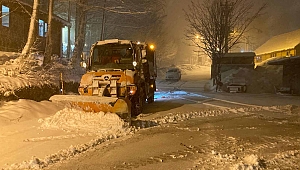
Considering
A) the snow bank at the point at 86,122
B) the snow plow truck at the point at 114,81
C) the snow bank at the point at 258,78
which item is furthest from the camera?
the snow bank at the point at 258,78

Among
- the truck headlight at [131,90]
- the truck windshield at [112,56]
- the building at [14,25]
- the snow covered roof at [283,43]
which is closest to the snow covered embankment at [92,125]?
the truck headlight at [131,90]

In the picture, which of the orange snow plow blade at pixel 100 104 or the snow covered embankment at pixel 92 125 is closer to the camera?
the snow covered embankment at pixel 92 125

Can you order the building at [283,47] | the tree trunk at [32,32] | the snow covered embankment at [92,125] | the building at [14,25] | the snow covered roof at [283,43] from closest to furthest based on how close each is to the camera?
the snow covered embankment at [92,125]
the tree trunk at [32,32]
the building at [14,25]
the building at [283,47]
the snow covered roof at [283,43]

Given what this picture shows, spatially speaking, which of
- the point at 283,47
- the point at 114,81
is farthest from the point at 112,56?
the point at 283,47

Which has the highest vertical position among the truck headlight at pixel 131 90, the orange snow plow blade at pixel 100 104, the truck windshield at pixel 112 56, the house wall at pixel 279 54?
the house wall at pixel 279 54

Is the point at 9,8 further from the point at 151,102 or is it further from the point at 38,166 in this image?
the point at 38,166

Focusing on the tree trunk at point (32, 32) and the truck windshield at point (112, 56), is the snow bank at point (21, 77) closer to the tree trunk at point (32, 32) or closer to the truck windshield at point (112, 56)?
the tree trunk at point (32, 32)

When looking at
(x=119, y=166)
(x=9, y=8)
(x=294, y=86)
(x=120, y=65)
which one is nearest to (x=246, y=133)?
(x=119, y=166)

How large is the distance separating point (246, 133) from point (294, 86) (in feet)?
56.4

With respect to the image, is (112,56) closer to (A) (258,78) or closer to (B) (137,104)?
(B) (137,104)

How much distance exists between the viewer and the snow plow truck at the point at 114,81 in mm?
8852

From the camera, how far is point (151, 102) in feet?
49.9

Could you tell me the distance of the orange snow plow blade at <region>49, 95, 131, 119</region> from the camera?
867cm

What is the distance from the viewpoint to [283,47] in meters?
43.7
